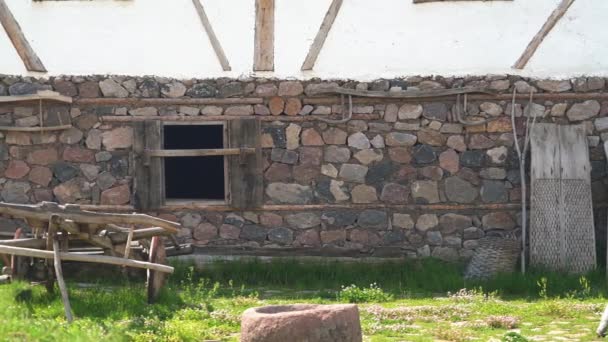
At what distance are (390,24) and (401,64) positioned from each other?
50 cm

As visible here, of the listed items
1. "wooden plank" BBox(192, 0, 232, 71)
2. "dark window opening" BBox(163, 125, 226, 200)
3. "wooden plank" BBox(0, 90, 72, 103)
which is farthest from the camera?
"dark window opening" BBox(163, 125, 226, 200)

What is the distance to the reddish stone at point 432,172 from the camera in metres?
11.3

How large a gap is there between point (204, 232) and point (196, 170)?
315 centimetres

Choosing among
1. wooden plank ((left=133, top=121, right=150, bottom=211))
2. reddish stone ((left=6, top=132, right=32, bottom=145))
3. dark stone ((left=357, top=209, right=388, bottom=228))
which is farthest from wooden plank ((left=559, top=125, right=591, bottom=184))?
reddish stone ((left=6, top=132, right=32, bottom=145))

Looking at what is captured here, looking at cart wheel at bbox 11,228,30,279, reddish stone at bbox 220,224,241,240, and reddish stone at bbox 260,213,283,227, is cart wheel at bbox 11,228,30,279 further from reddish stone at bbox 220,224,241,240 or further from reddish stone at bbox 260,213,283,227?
reddish stone at bbox 260,213,283,227

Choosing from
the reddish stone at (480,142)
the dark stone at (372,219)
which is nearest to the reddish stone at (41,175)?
the dark stone at (372,219)

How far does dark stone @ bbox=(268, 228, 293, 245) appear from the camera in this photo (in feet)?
37.0

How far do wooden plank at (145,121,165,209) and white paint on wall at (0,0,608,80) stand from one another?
2.03ft

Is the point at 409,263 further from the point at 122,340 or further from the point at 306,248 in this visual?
the point at 122,340

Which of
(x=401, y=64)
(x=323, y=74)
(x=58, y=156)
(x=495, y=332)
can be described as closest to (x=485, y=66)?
(x=401, y=64)

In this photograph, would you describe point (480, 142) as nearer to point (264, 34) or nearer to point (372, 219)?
point (372, 219)

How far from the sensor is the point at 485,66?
11.1 metres

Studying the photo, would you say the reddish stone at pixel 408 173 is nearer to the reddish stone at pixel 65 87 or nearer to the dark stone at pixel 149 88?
the dark stone at pixel 149 88

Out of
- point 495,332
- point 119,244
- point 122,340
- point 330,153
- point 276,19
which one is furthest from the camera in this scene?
point 330,153
